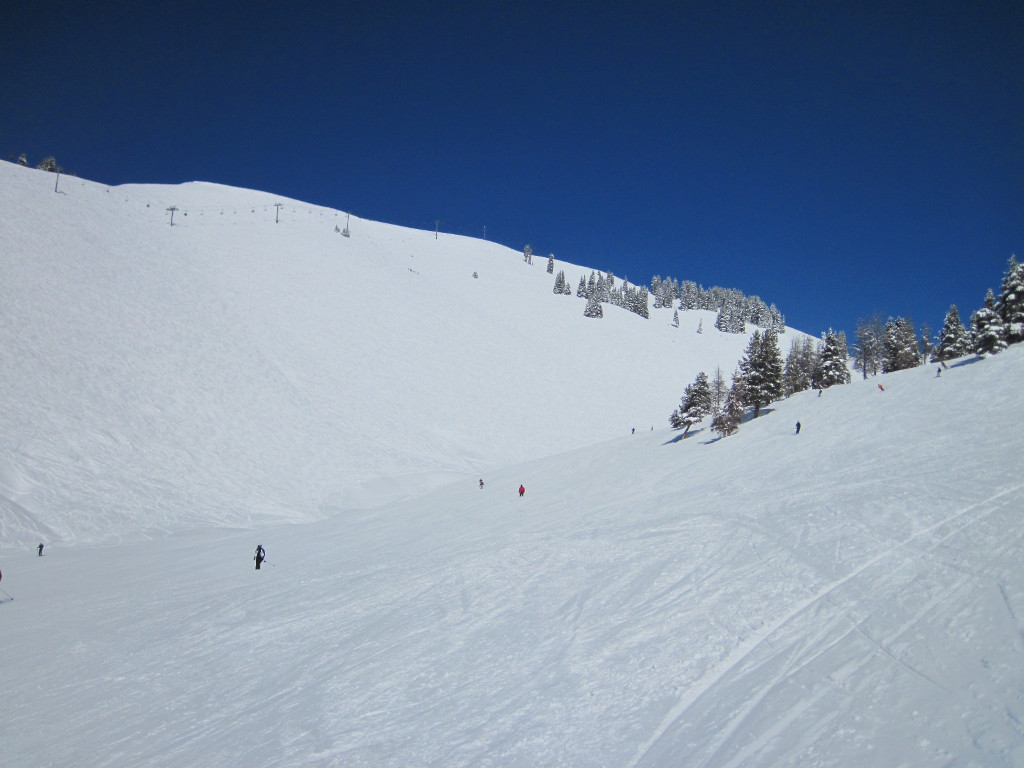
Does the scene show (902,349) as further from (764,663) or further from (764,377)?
(764,663)

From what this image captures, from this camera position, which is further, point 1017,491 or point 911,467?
point 911,467

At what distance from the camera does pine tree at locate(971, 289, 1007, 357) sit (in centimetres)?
3412

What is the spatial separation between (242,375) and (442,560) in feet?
113

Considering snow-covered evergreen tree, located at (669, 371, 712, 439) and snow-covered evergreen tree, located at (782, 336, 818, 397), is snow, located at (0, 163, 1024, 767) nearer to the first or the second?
snow-covered evergreen tree, located at (669, 371, 712, 439)

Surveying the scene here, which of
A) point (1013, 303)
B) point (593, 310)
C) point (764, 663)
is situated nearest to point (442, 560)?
point (764, 663)

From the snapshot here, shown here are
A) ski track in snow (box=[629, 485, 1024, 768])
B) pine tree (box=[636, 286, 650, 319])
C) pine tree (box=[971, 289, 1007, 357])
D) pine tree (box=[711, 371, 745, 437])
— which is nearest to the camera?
ski track in snow (box=[629, 485, 1024, 768])

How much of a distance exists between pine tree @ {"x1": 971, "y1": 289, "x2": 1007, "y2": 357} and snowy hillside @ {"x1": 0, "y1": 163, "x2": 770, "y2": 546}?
28603 millimetres

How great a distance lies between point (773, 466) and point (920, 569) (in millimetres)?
13501

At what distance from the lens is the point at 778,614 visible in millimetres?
9102

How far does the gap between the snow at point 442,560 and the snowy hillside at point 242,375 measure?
281 mm

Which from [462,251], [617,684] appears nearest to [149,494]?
[617,684]

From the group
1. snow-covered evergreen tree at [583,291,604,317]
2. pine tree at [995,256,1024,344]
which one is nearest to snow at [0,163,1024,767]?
pine tree at [995,256,1024,344]

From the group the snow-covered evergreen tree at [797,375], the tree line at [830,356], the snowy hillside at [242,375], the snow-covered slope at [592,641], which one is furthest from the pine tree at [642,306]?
the snow-covered slope at [592,641]

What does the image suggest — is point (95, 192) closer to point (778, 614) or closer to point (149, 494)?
point (149, 494)
